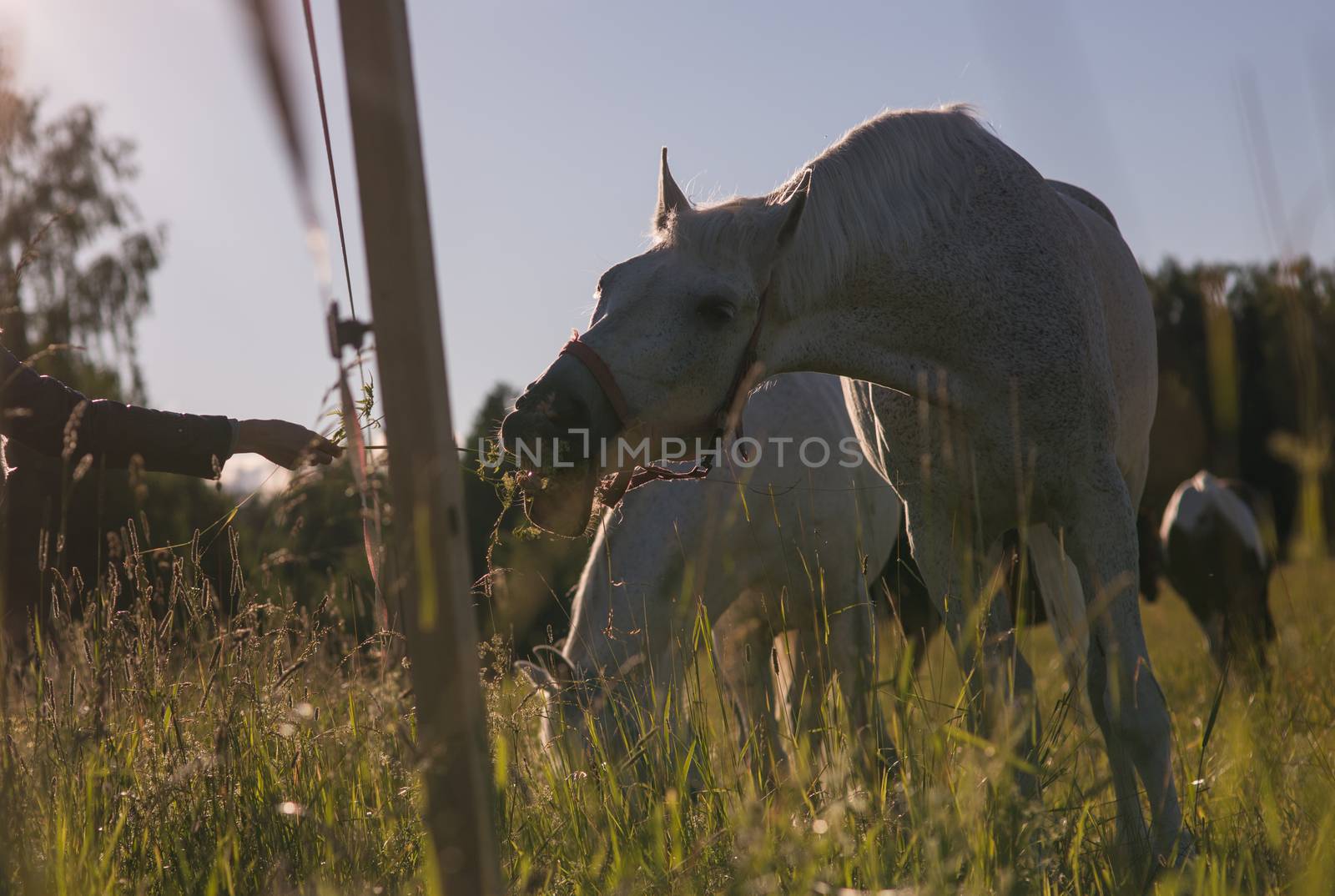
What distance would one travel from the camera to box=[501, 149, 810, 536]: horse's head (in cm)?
247

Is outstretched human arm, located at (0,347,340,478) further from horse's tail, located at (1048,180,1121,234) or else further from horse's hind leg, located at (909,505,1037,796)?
horse's tail, located at (1048,180,1121,234)

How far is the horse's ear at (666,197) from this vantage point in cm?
292

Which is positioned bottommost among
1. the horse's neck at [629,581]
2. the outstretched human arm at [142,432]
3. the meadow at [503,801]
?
the meadow at [503,801]

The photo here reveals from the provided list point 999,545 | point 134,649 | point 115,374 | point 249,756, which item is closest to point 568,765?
point 249,756

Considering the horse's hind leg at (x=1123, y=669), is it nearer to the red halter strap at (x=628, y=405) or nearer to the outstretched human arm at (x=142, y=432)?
the red halter strap at (x=628, y=405)

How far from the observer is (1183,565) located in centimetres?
836

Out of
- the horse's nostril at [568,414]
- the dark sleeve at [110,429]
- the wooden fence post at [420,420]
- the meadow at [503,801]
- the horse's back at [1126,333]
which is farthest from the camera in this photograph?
the horse's back at [1126,333]

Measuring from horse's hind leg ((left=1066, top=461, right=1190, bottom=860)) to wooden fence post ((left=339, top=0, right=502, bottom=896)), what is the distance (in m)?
1.66

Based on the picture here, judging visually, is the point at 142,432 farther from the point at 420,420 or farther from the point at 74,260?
the point at 74,260

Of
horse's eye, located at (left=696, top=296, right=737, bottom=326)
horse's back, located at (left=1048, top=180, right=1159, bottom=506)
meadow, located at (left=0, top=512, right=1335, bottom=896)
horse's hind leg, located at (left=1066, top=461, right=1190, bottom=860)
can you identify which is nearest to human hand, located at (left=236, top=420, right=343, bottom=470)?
meadow, located at (left=0, top=512, right=1335, bottom=896)

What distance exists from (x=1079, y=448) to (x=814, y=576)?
6.37ft

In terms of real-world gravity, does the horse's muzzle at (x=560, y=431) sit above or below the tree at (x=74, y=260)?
below

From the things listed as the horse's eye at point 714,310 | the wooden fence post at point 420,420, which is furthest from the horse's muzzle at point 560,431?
the wooden fence post at point 420,420

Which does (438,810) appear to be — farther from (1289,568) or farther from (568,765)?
(1289,568)
